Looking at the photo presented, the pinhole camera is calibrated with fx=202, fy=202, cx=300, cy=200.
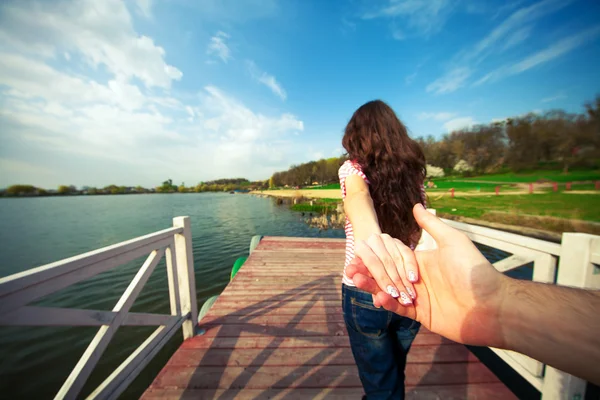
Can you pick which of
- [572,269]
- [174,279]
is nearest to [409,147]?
[572,269]

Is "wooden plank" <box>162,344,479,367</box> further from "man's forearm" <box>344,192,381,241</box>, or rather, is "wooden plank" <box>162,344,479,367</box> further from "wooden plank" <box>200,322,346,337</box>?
"man's forearm" <box>344,192,381,241</box>

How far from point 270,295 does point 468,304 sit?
3212 millimetres

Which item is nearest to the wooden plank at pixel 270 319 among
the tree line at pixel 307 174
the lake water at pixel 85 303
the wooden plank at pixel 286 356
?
the wooden plank at pixel 286 356

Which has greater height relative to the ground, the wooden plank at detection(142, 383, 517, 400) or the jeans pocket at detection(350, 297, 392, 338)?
the jeans pocket at detection(350, 297, 392, 338)

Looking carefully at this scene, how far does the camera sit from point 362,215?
1085mm

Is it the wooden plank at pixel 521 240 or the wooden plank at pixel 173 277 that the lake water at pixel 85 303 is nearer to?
the wooden plank at pixel 173 277

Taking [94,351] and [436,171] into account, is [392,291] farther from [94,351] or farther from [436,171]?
[436,171]

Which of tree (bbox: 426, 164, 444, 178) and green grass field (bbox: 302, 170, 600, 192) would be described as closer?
green grass field (bbox: 302, 170, 600, 192)

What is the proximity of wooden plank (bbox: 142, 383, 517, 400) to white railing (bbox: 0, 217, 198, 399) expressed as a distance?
0.41 meters

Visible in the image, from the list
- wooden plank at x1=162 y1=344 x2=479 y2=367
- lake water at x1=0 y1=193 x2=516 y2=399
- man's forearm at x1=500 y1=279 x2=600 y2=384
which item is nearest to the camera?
man's forearm at x1=500 y1=279 x2=600 y2=384

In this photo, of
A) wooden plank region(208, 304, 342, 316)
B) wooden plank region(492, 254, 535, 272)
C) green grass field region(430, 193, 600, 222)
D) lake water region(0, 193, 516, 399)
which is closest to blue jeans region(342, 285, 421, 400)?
wooden plank region(492, 254, 535, 272)

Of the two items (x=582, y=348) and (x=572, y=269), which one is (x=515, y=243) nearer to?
(x=572, y=269)

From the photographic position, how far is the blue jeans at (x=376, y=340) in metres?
1.16

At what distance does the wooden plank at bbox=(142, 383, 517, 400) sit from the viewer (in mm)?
1817
